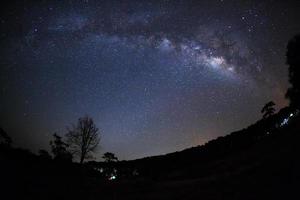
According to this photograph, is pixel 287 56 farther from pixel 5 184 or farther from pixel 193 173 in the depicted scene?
pixel 5 184

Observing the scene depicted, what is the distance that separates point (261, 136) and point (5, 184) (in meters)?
32.8

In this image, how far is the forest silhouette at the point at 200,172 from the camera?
72.8 ft

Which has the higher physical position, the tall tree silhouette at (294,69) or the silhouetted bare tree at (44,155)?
the tall tree silhouette at (294,69)

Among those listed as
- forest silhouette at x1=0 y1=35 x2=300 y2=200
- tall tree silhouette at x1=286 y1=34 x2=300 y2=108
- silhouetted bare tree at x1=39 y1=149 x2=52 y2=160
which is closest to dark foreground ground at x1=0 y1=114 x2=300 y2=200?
forest silhouette at x1=0 y1=35 x2=300 y2=200

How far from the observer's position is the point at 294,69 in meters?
49.3

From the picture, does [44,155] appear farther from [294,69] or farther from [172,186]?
[294,69]

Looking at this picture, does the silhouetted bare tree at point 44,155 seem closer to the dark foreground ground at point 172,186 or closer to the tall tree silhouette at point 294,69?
the dark foreground ground at point 172,186

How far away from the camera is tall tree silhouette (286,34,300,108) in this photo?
158ft

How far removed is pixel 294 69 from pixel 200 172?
942 inches

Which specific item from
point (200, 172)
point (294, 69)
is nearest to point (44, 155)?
point (200, 172)

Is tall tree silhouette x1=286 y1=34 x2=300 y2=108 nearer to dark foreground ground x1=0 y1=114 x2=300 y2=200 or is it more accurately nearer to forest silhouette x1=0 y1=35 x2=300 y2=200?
forest silhouette x1=0 y1=35 x2=300 y2=200

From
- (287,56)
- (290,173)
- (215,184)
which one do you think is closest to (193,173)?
(215,184)

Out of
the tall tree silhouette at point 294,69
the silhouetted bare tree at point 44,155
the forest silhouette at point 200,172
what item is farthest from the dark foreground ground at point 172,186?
the tall tree silhouette at point 294,69

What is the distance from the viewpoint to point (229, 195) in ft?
68.8
